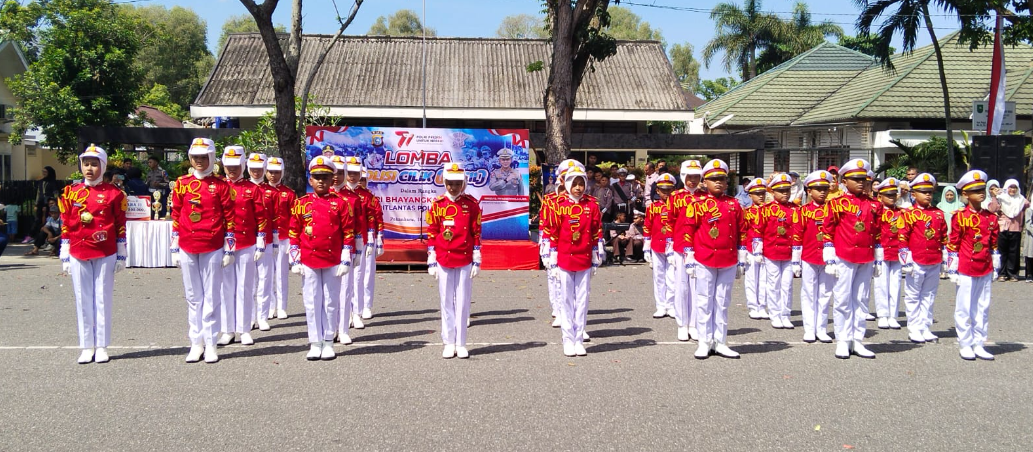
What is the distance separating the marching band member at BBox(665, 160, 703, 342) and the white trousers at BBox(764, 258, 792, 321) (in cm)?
157

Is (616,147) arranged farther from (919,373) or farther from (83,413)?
(83,413)

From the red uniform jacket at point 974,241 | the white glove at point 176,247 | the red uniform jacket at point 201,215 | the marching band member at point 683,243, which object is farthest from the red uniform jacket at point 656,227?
the white glove at point 176,247

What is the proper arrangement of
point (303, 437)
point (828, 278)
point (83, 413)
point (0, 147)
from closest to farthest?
point (303, 437), point (83, 413), point (828, 278), point (0, 147)

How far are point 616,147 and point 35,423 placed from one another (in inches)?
661

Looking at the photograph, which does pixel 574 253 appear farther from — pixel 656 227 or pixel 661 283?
pixel 661 283

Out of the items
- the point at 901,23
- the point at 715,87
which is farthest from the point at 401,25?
the point at 901,23

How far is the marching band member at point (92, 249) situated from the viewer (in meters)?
8.18

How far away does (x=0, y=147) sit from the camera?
1305 inches

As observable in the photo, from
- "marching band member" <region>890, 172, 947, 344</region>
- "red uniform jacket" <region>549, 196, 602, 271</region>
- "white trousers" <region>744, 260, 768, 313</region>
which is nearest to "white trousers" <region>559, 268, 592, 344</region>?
"red uniform jacket" <region>549, 196, 602, 271</region>

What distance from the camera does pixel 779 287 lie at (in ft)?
35.3

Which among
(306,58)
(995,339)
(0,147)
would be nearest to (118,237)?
(995,339)

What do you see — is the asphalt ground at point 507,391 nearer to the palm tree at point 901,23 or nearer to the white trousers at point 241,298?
the white trousers at point 241,298

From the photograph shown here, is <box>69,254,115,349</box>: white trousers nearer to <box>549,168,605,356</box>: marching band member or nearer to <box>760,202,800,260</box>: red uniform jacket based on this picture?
<box>549,168,605,356</box>: marching band member

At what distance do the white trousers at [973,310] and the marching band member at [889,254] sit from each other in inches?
36.6
